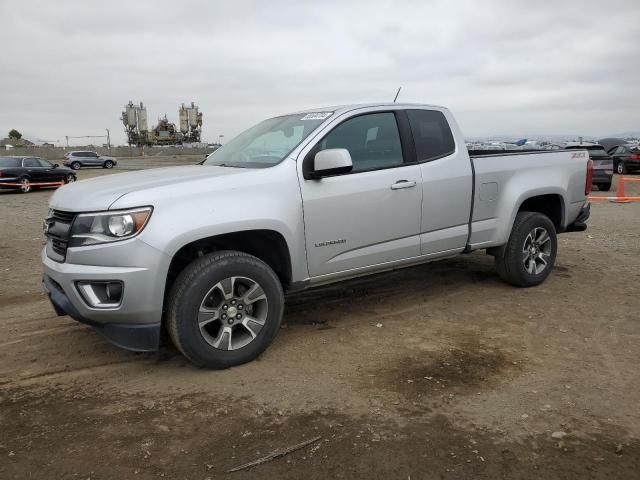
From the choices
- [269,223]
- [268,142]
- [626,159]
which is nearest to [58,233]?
[269,223]

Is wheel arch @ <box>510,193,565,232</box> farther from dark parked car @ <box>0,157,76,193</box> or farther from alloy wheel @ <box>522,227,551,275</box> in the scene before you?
dark parked car @ <box>0,157,76,193</box>

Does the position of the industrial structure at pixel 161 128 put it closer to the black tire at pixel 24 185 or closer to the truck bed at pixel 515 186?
the black tire at pixel 24 185

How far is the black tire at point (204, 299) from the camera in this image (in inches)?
138

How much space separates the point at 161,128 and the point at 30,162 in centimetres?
4708

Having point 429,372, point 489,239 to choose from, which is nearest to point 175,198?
point 429,372

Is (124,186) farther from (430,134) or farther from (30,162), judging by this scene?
(30,162)

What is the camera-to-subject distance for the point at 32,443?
2.87 meters

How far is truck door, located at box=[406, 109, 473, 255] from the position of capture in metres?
4.72

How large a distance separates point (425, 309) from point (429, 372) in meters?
1.44

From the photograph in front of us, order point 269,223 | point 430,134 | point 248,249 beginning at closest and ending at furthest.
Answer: point 269,223, point 248,249, point 430,134

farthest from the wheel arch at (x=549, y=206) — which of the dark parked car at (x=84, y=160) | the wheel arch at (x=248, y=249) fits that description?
the dark parked car at (x=84, y=160)

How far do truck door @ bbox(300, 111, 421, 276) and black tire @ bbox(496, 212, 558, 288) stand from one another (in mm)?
1360

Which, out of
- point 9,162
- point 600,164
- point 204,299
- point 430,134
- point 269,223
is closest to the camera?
point 204,299

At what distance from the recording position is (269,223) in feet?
12.5
